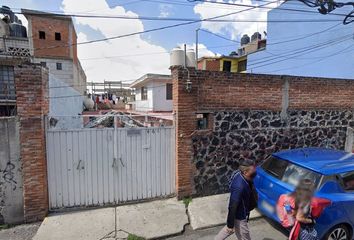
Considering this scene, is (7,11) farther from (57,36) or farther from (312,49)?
(312,49)

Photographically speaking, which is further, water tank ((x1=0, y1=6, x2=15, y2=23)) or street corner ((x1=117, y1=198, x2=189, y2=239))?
water tank ((x1=0, y1=6, x2=15, y2=23))

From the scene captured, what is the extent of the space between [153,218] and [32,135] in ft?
9.58

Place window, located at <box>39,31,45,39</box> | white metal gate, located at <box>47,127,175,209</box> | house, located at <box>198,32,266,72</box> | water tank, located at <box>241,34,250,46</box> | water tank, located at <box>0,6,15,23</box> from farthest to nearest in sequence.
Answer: water tank, located at <box>241,34,250,46</box>
house, located at <box>198,32,266,72</box>
window, located at <box>39,31,45,39</box>
water tank, located at <box>0,6,15,23</box>
white metal gate, located at <box>47,127,175,209</box>

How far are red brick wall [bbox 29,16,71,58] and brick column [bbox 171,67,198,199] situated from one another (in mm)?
20094

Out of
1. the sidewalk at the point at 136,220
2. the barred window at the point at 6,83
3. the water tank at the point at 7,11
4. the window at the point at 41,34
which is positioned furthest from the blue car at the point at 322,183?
the window at the point at 41,34

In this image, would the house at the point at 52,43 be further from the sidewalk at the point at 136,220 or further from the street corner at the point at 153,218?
the street corner at the point at 153,218

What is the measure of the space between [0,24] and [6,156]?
78.3 ft

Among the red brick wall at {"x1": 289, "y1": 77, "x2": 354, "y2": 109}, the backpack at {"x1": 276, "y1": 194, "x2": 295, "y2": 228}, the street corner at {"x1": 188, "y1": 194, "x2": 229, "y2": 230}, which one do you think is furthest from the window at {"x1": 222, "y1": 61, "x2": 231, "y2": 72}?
the backpack at {"x1": 276, "y1": 194, "x2": 295, "y2": 228}

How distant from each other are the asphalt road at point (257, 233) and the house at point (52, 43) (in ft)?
66.7

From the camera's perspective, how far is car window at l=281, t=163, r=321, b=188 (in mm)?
3888

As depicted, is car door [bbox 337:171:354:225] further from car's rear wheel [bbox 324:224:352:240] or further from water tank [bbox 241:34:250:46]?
water tank [bbox 241:34:250:46]

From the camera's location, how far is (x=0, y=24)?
72.0ft

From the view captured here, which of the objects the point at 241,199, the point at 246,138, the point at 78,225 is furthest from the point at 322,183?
the point at 78,225

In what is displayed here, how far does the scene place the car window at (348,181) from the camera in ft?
13.0
